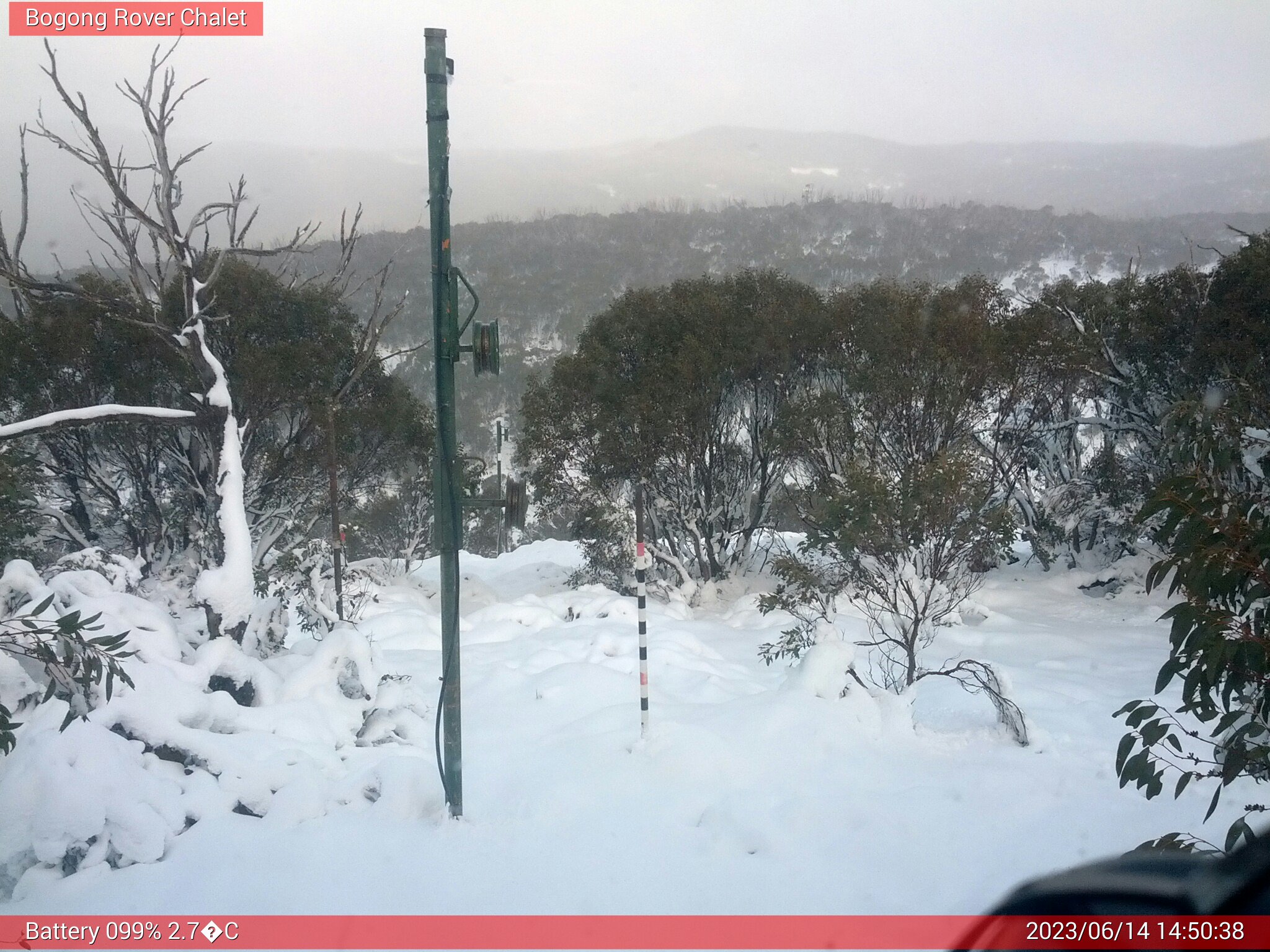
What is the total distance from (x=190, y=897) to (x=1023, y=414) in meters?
18.5

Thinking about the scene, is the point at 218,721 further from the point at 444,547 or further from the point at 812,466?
the point at 812,466

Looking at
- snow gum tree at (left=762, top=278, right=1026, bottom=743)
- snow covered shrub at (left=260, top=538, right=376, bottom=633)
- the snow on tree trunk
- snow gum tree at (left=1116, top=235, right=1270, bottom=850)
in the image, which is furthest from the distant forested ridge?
snow gum tree at (left=1116, top=235, right=1270, bottom=850)

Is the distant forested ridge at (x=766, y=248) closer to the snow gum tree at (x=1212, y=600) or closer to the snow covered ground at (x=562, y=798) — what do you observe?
the snow covered ground at (x=562, y=798)

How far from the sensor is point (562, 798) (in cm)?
470

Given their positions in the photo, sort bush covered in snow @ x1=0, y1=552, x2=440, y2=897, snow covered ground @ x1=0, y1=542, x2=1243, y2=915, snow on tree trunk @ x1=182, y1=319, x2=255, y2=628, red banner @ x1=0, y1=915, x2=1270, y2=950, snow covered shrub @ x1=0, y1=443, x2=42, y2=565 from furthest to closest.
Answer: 1. snow covered shrub @ x1=0, y1=443, x2=42, y2=565
2. snow on tree trunk @ x1=182, y1=319, x2=255, y2=628
3. bush covered in snow @ x1=0, y1=552, x2=440, y2=897
4. snow covered ground @ x1=0, y1=542, x2=1243, y2=915
5. red banner @ x1=0, y1=915, x2=1270, y2=950

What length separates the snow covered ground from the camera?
3.73 m

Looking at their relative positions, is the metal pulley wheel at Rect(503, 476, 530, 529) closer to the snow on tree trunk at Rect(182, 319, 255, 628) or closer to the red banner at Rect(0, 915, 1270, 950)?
the red banner at Rect(0, 915, 1270, 950)

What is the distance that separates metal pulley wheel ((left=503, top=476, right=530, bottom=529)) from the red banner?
Result: 188 centimetres

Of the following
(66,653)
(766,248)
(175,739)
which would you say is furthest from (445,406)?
(766,248)

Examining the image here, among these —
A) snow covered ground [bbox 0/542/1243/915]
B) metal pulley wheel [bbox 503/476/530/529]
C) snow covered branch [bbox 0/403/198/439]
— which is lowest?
snow covered ground [bbox 0/542/1243/915]

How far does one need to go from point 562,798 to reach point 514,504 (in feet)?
5.84

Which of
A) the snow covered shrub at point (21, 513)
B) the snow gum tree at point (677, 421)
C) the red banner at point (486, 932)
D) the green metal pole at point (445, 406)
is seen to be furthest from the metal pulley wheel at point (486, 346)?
the snow gum tree at point (677, 421)

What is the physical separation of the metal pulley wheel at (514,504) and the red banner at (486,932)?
6.18 feet

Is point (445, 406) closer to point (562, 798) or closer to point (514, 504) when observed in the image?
point (514, 504)
